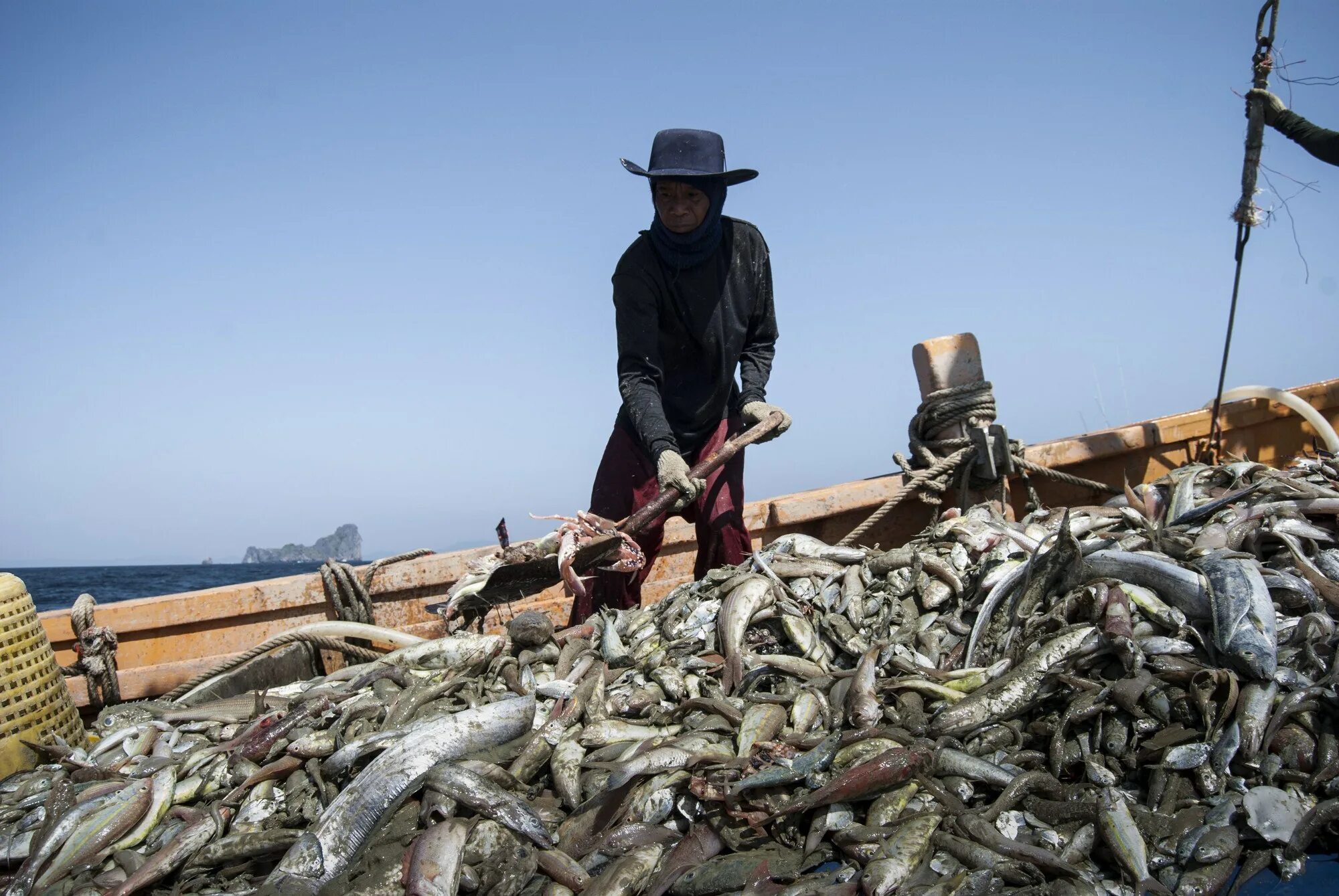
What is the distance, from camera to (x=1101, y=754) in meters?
3.38

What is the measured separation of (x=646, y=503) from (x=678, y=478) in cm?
68

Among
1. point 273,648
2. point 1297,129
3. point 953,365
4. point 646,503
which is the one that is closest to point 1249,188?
point 1297,129

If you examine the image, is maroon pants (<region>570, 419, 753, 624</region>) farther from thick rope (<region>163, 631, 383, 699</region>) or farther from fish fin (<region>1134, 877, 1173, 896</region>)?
fish fin (<region>1134, 877, 1173, 896</region>)

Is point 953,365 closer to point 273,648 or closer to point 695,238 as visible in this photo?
point 695,238

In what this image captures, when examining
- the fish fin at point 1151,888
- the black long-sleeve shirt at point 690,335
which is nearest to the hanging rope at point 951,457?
the black long-sleeve shirt at point 690,335

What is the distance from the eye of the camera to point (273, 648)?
5438mm

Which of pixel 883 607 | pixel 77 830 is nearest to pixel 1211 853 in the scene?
pixel 883 607

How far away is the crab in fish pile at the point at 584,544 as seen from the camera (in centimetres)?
470

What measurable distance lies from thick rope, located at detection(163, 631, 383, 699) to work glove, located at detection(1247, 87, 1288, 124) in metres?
7.42

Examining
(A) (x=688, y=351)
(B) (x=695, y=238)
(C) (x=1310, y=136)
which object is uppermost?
(C) (x=1310, y=136)

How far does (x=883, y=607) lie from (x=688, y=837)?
1.81m

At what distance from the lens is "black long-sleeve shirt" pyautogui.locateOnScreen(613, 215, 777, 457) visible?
5246 millimetres

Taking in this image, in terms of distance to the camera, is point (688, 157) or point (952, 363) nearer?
point (688, 157)

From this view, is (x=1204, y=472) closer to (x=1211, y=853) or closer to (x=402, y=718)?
(x=1211, y=853)
